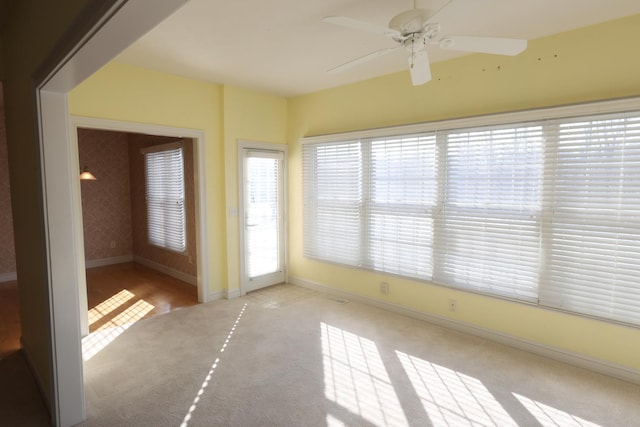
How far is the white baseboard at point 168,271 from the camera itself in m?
5.31

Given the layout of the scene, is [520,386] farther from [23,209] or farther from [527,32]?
[23,209]

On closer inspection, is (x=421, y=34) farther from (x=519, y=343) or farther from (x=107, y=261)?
(x=107, y=261)

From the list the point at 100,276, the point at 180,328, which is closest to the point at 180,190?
the point at 100,276

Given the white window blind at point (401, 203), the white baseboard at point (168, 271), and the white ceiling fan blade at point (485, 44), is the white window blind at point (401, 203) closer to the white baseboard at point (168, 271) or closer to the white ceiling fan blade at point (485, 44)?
the white ceiling fan blade at point (485, 44)

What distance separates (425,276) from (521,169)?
4.67 ft

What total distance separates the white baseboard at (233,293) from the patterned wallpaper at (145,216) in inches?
35.7

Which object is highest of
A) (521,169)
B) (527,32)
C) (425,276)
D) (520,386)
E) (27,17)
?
(527,32)

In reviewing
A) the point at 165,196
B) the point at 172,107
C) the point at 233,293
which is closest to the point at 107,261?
the point at 165,196

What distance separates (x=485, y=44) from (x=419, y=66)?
40 centimetres

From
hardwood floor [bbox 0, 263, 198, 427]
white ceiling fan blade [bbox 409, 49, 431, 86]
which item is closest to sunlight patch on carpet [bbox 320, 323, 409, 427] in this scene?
hardwood floor [bbox 0, 263, 198, 427]

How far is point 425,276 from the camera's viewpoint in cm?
383

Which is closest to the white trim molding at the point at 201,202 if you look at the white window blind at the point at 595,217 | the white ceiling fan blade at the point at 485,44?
the white ceiling fan blade at the point at 485,44

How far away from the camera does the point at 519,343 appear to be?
324cm

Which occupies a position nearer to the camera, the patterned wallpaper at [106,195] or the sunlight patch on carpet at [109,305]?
the sunlight patch on carpet at [109,305]
